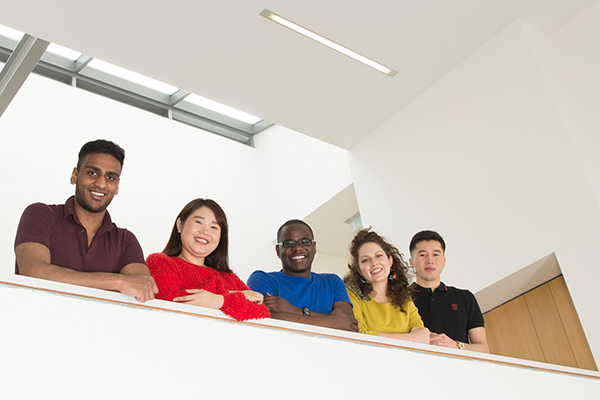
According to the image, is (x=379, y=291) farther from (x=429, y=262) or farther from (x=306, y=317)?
(x=306, y=317)

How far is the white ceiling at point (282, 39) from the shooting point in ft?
12.4

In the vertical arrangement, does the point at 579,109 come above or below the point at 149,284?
above

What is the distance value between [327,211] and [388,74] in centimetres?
261

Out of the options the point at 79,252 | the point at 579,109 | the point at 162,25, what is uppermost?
the point at 162,25

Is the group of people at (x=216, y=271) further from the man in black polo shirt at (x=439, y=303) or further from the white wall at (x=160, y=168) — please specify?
the white wall at (x=160, y=168)

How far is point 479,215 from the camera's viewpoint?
13.3ft

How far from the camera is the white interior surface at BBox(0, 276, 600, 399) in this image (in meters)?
1.15

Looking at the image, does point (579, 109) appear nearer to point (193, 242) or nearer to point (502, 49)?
point (502, 49)

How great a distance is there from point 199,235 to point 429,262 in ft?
4.98

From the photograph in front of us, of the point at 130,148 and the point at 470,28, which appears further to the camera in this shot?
the point at 130,148

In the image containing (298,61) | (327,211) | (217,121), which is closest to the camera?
(298,61)

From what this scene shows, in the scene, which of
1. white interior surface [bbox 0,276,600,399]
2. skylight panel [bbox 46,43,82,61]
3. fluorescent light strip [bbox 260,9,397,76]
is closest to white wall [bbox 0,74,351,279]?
skylight panel [bbox 46,43,82,61]

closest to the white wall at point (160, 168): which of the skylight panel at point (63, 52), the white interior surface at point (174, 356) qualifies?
the skylight panel at point (63, 52)

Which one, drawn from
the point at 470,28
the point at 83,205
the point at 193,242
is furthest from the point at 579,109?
the point at 83,205
